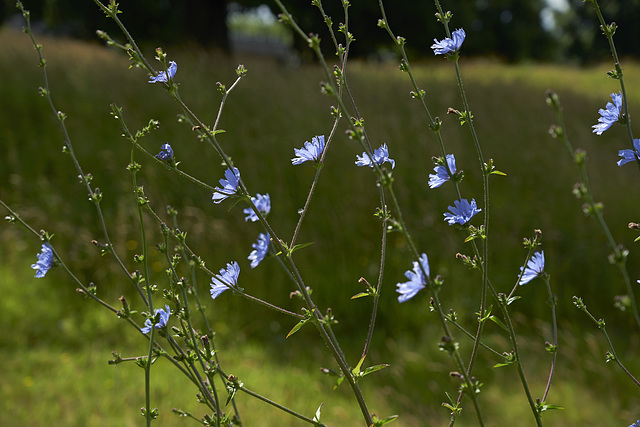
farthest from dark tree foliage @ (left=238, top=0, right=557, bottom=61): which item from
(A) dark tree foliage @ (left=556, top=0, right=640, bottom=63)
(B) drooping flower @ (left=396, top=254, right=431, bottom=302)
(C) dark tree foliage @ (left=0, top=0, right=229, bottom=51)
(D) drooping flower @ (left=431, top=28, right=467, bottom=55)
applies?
(B) drooping flower @ (left=396, top=254, right=431, bottom=302)

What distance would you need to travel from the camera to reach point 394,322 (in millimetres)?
4090

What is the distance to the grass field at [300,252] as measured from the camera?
134 inches

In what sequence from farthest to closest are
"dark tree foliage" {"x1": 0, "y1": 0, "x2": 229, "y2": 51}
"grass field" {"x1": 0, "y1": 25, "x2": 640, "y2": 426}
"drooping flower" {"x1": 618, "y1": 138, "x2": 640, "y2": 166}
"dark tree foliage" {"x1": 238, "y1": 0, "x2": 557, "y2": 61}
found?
"dark tree foliage" {"x1": 0, "y1": 0, "x2": 229, "y2": 51} → "dark tree foliage" {"x1": 238, "y1": 0, "x2": 557, "y2": 61} → "grass field" {"x1": 0, "y1": 25, "x2": 640, "y2": 426} → "drooping flower" {"x1": 618, "y1": 138, "x2": 640, "y2": 166}

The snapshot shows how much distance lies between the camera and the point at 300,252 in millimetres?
4559

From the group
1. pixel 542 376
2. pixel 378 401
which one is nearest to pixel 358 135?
pixel 378 401

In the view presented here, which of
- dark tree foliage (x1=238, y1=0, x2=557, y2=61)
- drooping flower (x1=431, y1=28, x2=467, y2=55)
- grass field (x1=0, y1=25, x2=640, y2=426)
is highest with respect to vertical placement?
drooping flower (x1=431, y1=28, x2=467, y2=55)

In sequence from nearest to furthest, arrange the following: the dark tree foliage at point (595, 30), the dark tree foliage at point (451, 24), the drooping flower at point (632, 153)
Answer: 1. the drooping flower at point (632, 153)
2. the dark tree foliage at point (451, 24)
3. the dark tree foliage at point (595, 30)

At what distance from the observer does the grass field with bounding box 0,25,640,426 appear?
134 inches

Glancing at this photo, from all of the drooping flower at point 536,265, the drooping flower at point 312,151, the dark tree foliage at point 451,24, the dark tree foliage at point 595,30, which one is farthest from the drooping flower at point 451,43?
the dark tree foliage at point 595,30

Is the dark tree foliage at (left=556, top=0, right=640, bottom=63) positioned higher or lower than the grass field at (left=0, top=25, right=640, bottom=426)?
higher

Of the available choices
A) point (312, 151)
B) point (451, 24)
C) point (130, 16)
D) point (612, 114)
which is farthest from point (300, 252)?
point (130, 16)

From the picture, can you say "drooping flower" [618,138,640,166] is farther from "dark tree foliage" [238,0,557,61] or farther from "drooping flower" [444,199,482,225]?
"dark tree foliage" [238,0,557,61]

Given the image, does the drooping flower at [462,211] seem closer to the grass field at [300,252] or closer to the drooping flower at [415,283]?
the drooping flower at [415,283]

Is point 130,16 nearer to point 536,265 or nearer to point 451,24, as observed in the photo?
point 451,24
